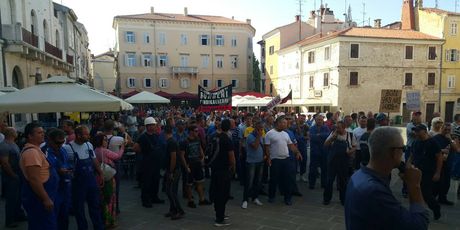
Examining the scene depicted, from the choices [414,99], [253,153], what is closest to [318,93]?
[414,99]

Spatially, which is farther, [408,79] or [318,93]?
[318,93]

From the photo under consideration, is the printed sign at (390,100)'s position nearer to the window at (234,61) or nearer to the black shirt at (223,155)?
the black shirt at (223,155)

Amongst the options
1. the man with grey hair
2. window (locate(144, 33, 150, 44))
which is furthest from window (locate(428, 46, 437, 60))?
the man with grey hair

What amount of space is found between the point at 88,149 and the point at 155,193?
2390 mm

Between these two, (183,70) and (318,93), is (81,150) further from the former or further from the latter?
(183,70)

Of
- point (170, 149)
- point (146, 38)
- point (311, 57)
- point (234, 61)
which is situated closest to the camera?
point (170, 149)

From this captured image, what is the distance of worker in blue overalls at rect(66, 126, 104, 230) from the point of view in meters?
4.55

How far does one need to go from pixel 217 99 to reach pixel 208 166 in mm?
5342

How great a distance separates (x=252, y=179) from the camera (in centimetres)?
643

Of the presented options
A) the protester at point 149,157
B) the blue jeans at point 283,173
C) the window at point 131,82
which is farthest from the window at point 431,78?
the protester at point 149,157

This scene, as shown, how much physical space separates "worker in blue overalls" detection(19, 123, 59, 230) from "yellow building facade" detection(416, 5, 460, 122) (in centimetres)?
3735

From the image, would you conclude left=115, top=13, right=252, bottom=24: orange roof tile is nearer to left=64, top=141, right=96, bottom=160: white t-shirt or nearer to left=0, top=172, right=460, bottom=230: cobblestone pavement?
left=0, top=172, right=460, bottom=230: cobblestone pavement

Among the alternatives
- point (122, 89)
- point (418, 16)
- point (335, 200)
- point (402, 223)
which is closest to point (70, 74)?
point (122, 89)

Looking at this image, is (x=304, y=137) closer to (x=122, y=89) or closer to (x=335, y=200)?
(x=335, y=200)
